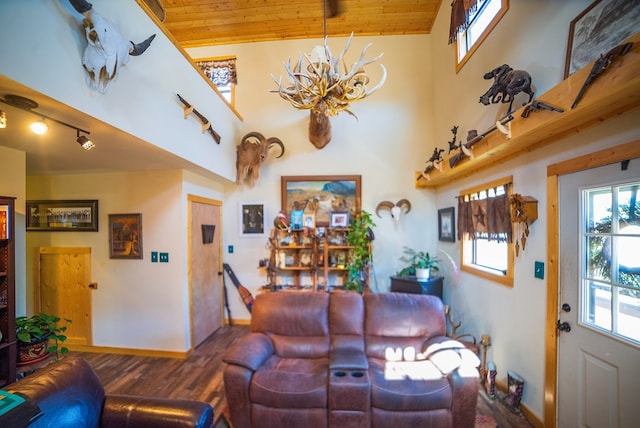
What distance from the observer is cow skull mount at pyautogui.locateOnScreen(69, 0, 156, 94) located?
153 centimetres

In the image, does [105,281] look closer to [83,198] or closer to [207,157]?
[83,198]

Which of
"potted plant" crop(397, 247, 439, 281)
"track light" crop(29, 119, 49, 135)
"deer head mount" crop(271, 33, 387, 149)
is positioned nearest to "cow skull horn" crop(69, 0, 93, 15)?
"track light" crop(29, 119, 49, 135)

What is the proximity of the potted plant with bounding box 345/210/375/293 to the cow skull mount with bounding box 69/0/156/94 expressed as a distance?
302 cm

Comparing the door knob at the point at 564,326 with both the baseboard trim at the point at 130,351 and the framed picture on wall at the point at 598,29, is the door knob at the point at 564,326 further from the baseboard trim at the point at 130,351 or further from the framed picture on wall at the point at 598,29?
the baseboard trim at the point at 130,351

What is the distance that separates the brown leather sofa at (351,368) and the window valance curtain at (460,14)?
3.05 metres

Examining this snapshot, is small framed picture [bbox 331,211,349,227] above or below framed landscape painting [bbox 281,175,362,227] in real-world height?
below

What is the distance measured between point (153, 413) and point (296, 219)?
2869 mm

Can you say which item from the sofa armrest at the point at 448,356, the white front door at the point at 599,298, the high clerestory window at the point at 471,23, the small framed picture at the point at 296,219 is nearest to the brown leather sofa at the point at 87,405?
the sofa armrest at the point at 448,356

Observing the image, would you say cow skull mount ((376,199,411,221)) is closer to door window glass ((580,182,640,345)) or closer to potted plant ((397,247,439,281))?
potted plant ((397,247,439,281))

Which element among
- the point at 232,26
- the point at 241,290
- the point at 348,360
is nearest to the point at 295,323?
the point at 348,360

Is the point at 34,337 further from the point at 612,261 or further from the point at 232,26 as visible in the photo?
the point at 232,26

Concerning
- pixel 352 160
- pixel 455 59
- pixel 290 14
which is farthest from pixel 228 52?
pixel 455 59

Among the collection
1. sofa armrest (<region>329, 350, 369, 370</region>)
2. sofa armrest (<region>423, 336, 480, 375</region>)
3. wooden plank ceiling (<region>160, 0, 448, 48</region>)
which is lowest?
sofa armrest (<region>329, 350, 369, 370</region>)

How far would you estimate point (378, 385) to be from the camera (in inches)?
72.0
